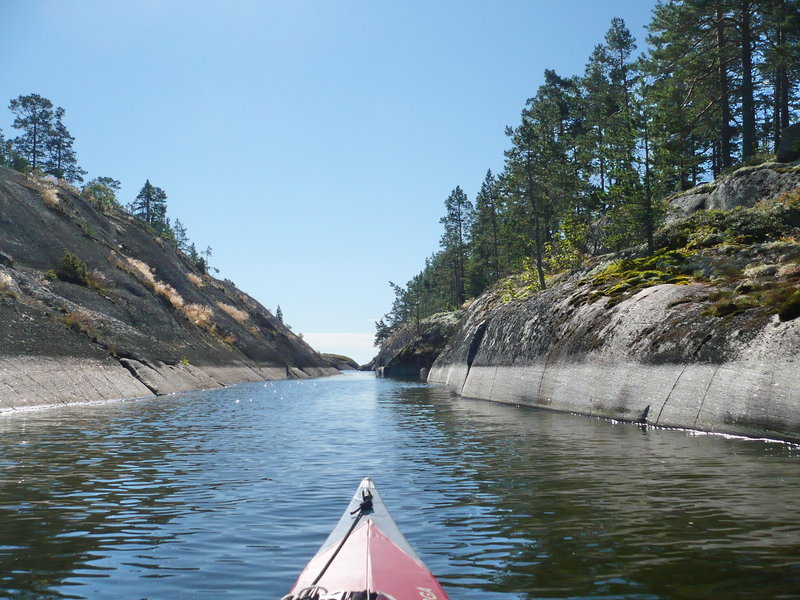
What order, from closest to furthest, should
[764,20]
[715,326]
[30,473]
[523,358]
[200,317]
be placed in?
[30,473] → [715,326] → [523,358] → [764,20] → [200,317]

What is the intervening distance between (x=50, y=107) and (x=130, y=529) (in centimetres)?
11287

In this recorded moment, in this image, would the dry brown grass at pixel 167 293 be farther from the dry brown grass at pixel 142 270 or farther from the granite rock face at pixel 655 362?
the granite rock face at pixel 655 362

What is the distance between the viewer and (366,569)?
5.07 meters

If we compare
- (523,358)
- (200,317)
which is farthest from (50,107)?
(523,358)

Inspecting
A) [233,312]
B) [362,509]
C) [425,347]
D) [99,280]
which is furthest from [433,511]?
[233,312]

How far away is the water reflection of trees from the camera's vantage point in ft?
18.9

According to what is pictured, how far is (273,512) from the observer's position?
895cm

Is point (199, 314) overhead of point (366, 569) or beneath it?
overhead

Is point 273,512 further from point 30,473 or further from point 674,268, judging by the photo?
point 674,268

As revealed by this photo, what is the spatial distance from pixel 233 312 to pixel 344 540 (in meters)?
74.6

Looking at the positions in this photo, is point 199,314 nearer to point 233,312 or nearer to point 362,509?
point 233,312

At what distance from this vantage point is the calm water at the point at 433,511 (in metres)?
5.89

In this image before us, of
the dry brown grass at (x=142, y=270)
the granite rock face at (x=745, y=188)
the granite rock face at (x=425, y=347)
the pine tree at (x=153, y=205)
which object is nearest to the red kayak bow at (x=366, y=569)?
the granite rock face at (x=745, y=188)

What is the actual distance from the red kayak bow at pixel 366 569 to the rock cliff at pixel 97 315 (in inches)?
933
